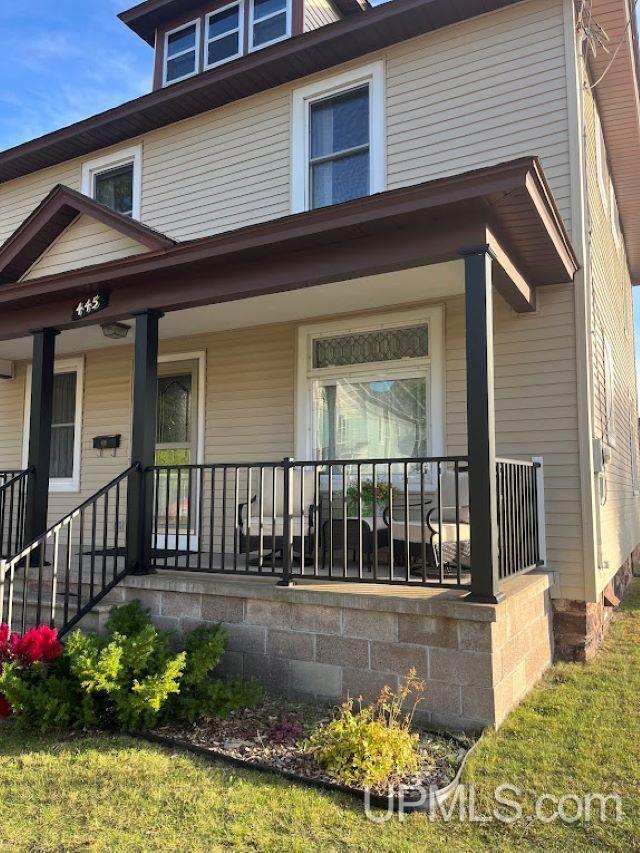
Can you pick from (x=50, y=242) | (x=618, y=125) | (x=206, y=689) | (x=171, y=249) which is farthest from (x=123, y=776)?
(x=618, y=125)

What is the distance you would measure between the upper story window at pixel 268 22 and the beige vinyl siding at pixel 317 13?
0.68 ft

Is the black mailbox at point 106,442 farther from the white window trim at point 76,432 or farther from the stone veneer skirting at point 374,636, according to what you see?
the stone veneer skirting at point 374,636

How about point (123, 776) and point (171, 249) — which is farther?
point (171, 249)

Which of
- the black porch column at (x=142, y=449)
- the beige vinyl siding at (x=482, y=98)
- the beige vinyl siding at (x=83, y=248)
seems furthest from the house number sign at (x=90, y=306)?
the beige vinyl siding at (x=482, y=98)

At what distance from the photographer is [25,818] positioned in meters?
2.86

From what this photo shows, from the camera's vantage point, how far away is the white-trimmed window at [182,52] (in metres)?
8.23

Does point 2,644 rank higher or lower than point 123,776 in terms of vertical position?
higher

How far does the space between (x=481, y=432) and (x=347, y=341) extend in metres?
2.74

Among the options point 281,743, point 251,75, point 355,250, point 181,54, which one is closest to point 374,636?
point 281,743

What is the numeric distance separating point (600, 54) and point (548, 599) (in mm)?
5319

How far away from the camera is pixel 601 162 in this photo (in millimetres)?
7305

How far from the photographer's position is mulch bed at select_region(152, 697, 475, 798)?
3227mm

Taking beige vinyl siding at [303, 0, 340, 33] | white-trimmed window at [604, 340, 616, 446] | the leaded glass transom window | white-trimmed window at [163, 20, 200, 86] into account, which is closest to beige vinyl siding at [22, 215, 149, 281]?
the leaded glass transom window

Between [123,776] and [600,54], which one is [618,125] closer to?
[600,54]
